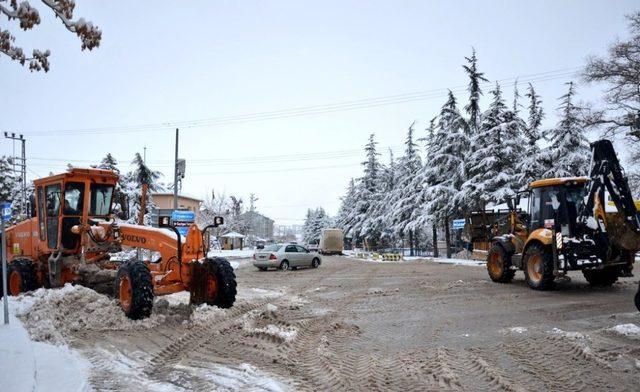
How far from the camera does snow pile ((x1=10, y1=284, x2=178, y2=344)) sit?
8.27 meters

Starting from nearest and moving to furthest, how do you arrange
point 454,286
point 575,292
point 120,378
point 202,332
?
1. point 120,378
2. point 202,332
3. point 575,292
4. point 454,286

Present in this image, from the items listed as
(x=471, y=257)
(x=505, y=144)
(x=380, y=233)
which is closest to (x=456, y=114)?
(x=505, y=144)

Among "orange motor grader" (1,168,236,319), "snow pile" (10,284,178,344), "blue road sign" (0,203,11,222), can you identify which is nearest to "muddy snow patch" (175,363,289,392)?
"snow pile" (10,284,178,344)

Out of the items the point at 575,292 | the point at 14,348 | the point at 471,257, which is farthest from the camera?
the point at 471,257

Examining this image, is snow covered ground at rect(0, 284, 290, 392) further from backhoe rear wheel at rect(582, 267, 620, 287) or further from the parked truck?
the parked truck

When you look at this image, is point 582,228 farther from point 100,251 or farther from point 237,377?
point 100,251

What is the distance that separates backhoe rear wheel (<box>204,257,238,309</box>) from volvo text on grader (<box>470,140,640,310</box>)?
28.4 ft

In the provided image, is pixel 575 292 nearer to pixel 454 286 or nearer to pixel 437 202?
pixel 454 286

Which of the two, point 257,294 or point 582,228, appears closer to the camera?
point 582,228

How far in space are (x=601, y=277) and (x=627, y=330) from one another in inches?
297

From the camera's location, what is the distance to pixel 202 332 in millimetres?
8734

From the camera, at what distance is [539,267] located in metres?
14.4

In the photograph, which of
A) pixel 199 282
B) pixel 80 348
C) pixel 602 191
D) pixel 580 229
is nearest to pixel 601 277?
pixel 580 229

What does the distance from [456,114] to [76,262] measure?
105ft
